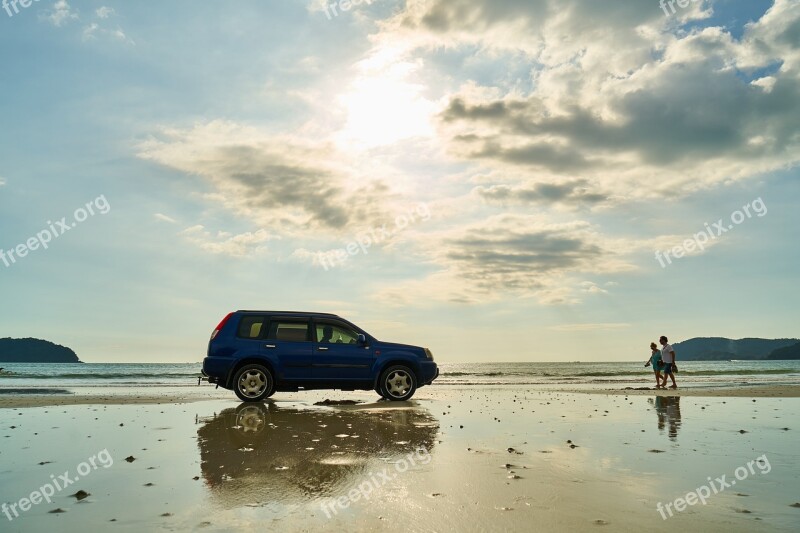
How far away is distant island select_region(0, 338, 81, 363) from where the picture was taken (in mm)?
188587

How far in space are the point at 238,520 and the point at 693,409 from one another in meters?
11.4

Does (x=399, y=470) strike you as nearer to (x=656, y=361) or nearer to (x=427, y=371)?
(x=427, y=371)


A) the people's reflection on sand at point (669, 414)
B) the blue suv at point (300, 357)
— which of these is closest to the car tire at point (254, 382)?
the blue suv at point (300, 357)

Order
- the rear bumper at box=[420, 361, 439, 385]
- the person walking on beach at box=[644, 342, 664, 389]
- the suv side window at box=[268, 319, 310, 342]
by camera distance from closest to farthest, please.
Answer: the suv side window at box=[268, 319, 310, 342] → the rear bumper at box=[420, 361, 439, 385] → the person walking on beach at box=[644, 342, 664, 389]

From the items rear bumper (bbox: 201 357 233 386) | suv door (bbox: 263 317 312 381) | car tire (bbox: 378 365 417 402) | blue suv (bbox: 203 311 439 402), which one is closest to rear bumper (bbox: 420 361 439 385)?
blue suv (bbox: 203 311 439 402)

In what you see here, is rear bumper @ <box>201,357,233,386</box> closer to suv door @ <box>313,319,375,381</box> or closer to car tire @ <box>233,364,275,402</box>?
car tire @ <box>233,364,275,402</box>

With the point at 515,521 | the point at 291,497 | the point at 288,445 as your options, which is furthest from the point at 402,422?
the point at 515,521

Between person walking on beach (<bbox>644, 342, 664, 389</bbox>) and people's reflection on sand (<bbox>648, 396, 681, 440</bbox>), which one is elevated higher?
person walking on beach (<bbox>644, 342, 664, 389</bbox>)

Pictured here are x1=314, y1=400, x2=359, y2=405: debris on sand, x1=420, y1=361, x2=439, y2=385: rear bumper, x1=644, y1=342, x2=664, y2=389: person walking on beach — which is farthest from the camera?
x1=644, y1=342, x2=664, y2=389: person walking on beach

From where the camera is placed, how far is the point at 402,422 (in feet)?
30.9

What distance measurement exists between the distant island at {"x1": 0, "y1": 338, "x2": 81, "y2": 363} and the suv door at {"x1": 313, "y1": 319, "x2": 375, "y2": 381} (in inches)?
8470

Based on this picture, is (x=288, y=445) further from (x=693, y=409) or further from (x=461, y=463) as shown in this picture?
(x=693, y=409)

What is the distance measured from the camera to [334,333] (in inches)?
545

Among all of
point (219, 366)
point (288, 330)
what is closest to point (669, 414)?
point (288, 330)
